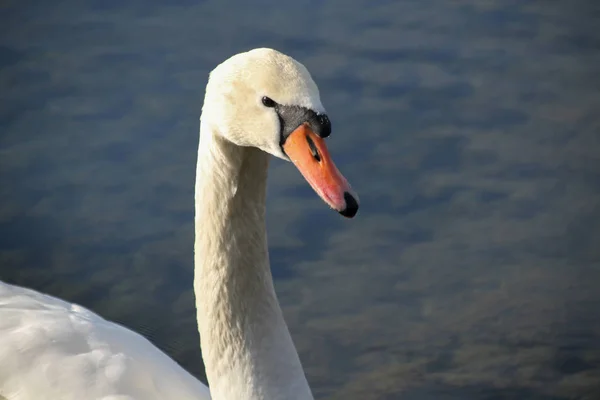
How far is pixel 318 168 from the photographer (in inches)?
105

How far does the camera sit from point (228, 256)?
3182 millimetres

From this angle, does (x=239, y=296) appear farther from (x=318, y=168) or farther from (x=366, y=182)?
(x=366, y=182)

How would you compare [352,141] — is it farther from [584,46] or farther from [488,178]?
[584,46]

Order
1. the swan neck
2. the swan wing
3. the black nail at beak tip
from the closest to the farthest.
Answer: the black nail at beak tip, the swan neck, the swan wing

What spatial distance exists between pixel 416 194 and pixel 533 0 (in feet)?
7.40

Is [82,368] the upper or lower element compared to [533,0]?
lower

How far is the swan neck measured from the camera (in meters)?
3.06

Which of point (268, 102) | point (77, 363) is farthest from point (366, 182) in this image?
point (268, 102)

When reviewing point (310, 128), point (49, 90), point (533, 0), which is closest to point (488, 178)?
point (533, 0)

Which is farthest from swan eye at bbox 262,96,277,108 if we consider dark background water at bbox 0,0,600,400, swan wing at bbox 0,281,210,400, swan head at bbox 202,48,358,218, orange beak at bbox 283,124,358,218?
dark background water at bbox 0,0,600,400

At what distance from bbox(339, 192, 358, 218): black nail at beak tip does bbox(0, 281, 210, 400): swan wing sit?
1249mm

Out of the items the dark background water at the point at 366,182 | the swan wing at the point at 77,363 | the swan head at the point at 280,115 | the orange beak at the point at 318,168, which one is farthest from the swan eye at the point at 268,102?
the dark background water at the point at 366,182

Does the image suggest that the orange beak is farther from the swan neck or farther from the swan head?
the swan neck

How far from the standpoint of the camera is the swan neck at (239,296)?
10.0 feet
